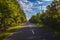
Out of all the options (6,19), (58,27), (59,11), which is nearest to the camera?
(58,27)

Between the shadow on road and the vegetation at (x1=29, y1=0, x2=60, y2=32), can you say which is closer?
the shadow on road

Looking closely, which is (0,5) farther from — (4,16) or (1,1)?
(4,16)

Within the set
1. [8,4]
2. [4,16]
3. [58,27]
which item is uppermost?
[8,4]

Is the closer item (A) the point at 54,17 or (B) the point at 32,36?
(B) the point at 32,36

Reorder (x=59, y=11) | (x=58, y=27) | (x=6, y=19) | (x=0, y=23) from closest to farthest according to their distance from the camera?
(x=0, y=23)
(x=58, y=27)
(x=6, y=19)
(x=59, y=11)

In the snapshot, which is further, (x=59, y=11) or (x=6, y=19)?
(x=59, y=11)

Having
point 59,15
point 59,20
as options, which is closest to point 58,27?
point 59,20

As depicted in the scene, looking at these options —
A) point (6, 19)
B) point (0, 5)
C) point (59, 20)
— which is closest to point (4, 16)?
point (6, 19)

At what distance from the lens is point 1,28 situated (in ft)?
158

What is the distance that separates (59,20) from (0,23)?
45.4ft

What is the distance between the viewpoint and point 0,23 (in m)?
40.6

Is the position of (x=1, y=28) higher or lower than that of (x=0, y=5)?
lower

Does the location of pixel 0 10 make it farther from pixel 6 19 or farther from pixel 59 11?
pixel 59 11

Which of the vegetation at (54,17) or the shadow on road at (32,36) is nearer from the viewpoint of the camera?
the shadow on road at (32,36)
